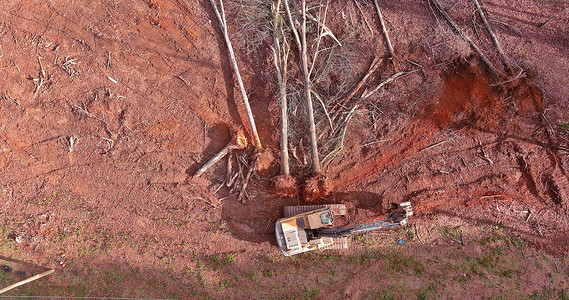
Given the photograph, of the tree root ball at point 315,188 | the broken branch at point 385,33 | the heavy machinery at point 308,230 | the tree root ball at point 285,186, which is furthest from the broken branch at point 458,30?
the tree root ball at point 285,186

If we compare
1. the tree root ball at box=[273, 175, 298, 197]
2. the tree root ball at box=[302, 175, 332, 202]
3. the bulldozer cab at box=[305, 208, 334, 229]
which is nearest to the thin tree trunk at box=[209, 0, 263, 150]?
the tree root ball at box=[273, 175, 298, 197]

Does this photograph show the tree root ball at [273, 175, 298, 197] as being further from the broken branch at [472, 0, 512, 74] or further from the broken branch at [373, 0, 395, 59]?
the broken branch at [472, 0, 512, 74]

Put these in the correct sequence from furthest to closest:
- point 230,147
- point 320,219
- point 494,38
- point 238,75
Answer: point 494,38 < point 230,147 < point 238,75 < point 320,219

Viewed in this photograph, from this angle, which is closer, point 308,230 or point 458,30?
point 308,230

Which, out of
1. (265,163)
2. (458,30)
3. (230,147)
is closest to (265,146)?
(265,163)

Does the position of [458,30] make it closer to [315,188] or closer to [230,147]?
[315,188]

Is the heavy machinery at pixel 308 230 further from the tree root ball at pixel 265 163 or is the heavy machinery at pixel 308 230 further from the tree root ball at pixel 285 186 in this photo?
the tree root ball at pixel 265 163
